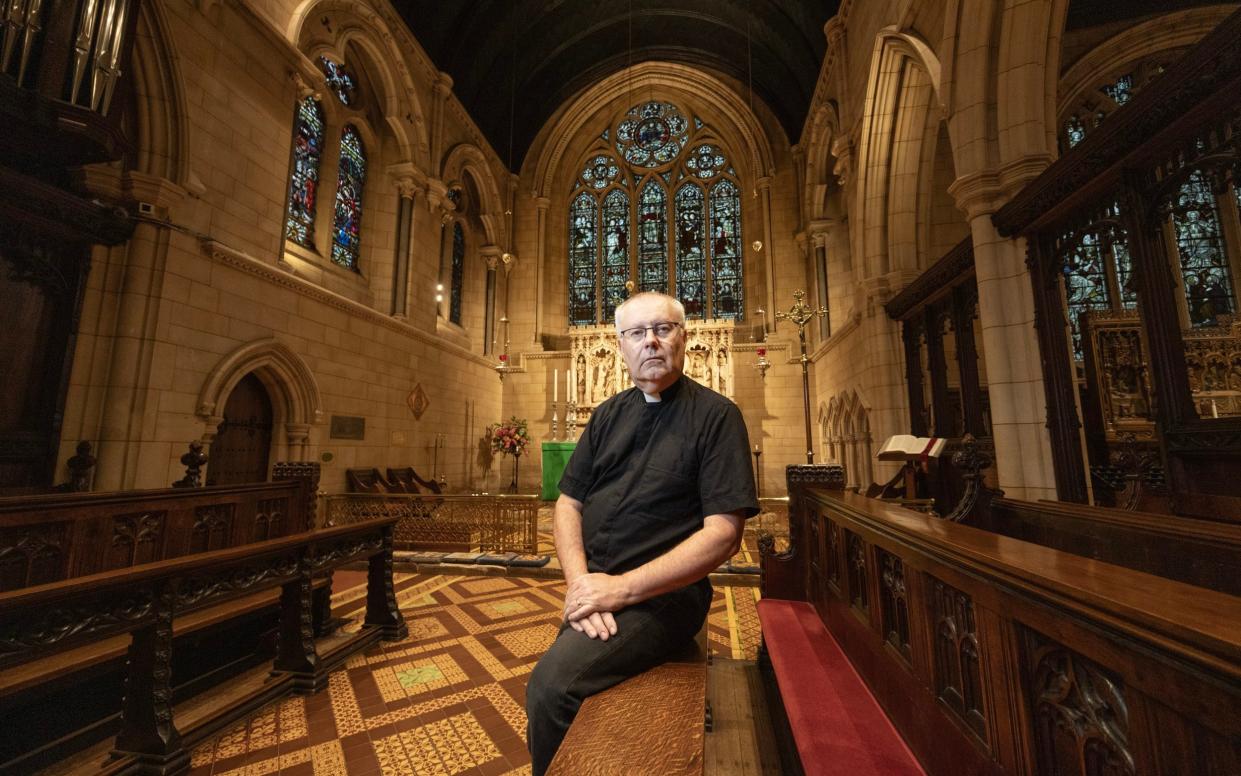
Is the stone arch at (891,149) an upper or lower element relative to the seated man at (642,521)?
upper

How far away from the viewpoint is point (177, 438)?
4988 mm

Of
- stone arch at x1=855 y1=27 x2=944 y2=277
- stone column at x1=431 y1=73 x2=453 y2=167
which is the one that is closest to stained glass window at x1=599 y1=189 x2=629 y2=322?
stone column at x1=431 y1=73 x2=453 y2=167

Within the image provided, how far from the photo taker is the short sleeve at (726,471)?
4.24 feet

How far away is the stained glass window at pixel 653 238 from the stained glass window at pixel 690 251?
1.24 feet

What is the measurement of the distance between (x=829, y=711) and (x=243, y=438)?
281 inches

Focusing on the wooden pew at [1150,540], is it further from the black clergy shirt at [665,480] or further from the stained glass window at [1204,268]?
the stained glass window at [1204,268]

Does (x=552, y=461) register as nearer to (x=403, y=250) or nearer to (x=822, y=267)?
(x=403, y=250)

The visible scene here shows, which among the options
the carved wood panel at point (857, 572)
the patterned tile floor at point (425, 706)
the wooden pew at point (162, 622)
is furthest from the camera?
the patterned tile floor at point (425, 706)

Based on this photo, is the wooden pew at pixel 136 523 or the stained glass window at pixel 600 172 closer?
the wooden pew at pixel 136 523

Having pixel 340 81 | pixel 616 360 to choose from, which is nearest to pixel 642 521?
pixel 616 360

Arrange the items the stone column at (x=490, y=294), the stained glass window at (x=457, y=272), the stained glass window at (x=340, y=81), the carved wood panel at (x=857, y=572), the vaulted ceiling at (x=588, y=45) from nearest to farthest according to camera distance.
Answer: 1. the carved wood panel at (x=857, y=572)
2. the stained glass window at (x=340, y=81)
3. the vaulted ceiling at (x=588, y=45)
4. the stained glass window at (x=457, y=272)
5. the stone column at (x=490, y=294)

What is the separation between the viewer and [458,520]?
586 cm

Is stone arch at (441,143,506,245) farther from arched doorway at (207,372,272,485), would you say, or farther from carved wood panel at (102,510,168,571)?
carved wood panel at (102,510,168,571)

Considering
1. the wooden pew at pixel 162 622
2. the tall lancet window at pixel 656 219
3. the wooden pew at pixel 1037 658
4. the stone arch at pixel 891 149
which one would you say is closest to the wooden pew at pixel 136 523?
Result: the wooden pew at pixel 162 622
